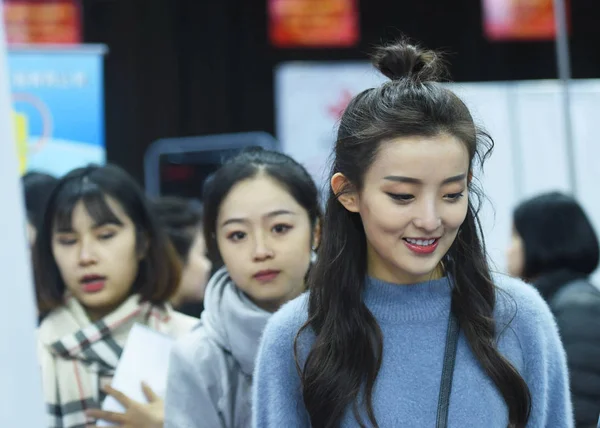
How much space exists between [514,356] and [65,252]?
1420 millimetres

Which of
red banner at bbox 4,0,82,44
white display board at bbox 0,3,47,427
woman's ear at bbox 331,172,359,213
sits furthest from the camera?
red banner at bbox 4,0,82,44

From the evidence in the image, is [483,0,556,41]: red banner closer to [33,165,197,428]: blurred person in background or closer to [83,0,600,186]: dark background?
[83,0,600,186]: dark background

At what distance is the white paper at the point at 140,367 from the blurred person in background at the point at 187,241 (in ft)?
4.87

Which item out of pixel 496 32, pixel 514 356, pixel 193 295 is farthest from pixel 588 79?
pixel 514 356

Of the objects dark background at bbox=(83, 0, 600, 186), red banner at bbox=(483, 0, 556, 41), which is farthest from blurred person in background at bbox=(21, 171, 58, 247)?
red banner at bbox=(483, 0, 556, 41)

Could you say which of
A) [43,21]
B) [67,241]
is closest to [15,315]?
[67,241]

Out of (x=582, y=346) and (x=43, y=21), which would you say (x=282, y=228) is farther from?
(x=43, y=21)

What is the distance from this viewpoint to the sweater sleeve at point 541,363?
1.58 meters

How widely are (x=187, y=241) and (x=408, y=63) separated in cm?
266

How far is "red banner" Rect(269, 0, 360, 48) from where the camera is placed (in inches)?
306

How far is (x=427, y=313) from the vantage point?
5.29ft

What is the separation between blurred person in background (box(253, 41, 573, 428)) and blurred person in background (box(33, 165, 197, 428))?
3.60 ft

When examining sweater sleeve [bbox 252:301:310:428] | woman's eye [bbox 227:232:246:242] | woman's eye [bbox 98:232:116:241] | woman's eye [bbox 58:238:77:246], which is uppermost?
woman's eye [bbox 227:232:246:242]

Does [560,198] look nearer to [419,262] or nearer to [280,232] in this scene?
[280,232]
